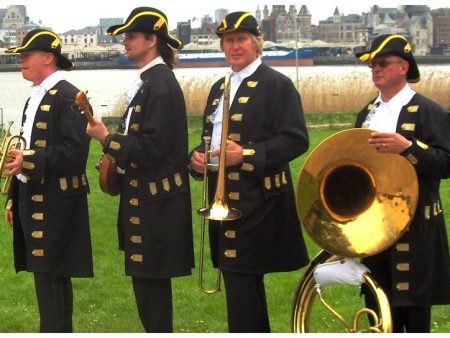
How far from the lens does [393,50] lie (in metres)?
5.16

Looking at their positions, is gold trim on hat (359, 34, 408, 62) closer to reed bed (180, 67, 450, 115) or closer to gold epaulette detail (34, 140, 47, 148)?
gold epaulette detail (34, 140, 47, 148)

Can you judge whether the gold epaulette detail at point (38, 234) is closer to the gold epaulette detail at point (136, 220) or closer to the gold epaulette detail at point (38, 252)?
the gold epaulette detail at point (38, 252)

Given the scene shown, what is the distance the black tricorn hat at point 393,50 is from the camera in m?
5.17

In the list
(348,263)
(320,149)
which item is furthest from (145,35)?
(348,263)

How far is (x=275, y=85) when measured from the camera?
5484 millimetres

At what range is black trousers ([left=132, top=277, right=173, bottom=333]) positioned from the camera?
5594mm

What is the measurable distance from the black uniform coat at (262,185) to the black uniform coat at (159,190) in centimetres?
20

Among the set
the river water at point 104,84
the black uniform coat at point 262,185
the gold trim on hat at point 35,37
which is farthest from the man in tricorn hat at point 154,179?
the river water at point 104,84

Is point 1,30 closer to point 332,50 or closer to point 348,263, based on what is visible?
point 348,263

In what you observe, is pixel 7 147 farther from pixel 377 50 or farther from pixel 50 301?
pixel 377 50

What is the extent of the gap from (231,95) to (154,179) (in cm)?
65

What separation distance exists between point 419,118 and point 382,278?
892 mm

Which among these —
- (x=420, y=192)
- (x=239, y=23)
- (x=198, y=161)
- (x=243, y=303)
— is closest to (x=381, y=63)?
(x=420, y=192)

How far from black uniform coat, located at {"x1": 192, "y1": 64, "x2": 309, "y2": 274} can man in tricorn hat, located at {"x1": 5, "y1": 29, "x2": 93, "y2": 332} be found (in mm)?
868
